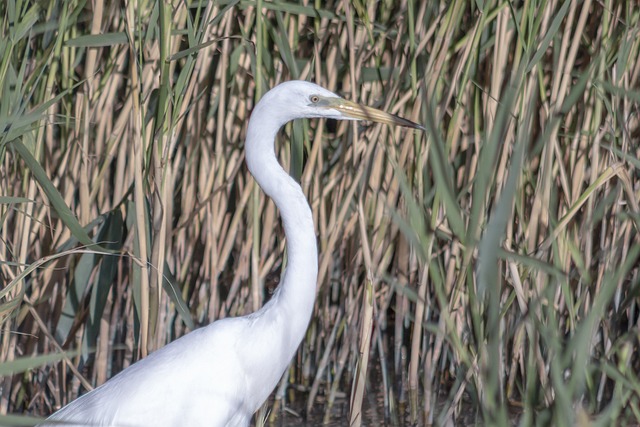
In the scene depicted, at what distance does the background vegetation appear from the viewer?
1.92m

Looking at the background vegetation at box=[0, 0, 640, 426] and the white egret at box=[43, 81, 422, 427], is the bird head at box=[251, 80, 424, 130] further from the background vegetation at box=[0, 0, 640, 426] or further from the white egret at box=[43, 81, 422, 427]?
the background vegetation at box=[0, 0, 640, 426]

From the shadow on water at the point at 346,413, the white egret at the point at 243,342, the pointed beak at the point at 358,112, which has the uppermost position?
the pointed beak at the point at 358,112

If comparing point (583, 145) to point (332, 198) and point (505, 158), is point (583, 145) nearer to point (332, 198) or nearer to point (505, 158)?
point (505, 158)

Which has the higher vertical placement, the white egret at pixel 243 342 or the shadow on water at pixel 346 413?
the white egret at pixel 243 342

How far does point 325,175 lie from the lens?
7.83 ft

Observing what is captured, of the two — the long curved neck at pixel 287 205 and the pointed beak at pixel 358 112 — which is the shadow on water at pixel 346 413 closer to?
the long curved neck at pixel 287 205

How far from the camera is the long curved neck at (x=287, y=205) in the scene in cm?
170

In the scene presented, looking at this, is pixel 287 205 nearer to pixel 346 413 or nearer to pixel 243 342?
pixel 243 342

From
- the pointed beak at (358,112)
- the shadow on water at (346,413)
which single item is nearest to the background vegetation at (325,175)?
the shadow on water at (346,413)

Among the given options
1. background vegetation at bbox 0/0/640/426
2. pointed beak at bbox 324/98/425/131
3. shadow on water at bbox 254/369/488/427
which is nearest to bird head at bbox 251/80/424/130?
pointed beak at bbox 324/98/425/131

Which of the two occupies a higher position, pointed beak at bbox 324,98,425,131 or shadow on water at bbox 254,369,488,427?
pointed beak at bbox 324,98,425,131

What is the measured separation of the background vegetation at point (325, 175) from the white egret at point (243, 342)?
5.6 inches

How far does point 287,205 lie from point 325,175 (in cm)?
69

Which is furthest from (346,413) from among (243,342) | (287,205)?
(287,205)
